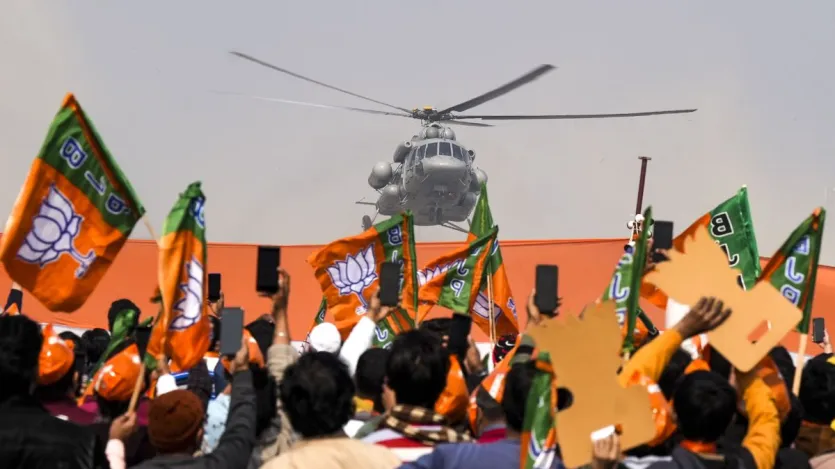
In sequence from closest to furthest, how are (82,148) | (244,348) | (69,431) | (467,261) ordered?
(69,431) < (244,348) < (82,148) < (467,261)

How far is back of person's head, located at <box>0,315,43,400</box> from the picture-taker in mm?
3537

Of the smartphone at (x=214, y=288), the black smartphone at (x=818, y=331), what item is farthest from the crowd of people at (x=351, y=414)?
the black smartphone at (x=818, y=331)

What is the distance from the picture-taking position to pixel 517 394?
3564 mm

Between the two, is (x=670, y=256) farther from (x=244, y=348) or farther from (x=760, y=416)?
(x=244, y=348)

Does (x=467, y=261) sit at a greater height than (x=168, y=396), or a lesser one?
greater

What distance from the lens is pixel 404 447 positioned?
12.1 feet

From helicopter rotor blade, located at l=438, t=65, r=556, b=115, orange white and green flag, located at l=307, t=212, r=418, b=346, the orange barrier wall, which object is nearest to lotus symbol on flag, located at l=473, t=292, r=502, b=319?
orange white and green flag, located at l=307, t=212, r=418, b=346

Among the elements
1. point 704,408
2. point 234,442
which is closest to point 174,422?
point 234,442

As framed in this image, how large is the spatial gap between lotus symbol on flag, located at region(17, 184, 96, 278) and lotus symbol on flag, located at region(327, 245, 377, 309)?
3.02 m

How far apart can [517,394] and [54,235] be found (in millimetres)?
2212

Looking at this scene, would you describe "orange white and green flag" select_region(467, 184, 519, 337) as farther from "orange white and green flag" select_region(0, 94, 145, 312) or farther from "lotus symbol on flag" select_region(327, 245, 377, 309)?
"orange white and green flag" select_region(0, 94, 145, 312)

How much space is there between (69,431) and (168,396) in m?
0.35

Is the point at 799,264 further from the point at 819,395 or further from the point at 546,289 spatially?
the point at 546,289

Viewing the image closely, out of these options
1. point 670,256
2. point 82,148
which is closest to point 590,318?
point 670,256
